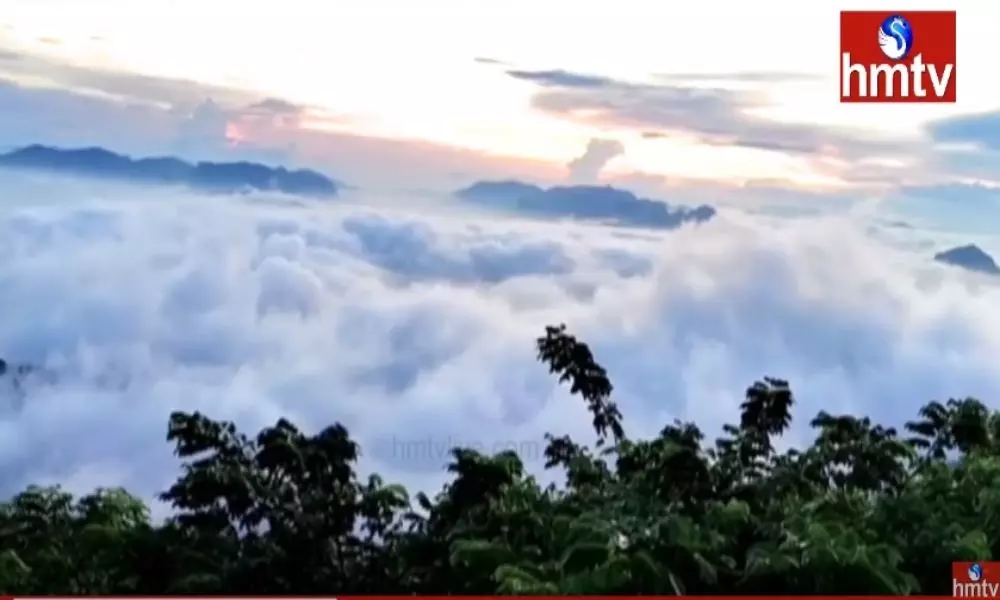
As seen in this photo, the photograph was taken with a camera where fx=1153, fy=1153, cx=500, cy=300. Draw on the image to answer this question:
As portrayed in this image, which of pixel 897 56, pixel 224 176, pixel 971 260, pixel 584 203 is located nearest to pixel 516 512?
pixel 584 203

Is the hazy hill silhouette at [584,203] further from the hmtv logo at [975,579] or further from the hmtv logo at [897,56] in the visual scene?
the hmtv logo at [975,579]

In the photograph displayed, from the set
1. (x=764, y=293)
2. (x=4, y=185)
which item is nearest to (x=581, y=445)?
(x=764, y=293)

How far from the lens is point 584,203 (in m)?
2.86

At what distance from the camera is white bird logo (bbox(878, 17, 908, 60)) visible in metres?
2.74

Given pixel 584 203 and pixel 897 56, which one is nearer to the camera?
pixel 897 56

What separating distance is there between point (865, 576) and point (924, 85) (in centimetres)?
119

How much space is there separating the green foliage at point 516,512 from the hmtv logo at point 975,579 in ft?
0.08

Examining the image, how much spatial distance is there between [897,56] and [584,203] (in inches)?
32.4

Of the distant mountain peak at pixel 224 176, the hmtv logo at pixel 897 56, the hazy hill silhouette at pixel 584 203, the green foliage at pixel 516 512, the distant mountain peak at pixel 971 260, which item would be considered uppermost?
the hmtv logo at pixel 897 56

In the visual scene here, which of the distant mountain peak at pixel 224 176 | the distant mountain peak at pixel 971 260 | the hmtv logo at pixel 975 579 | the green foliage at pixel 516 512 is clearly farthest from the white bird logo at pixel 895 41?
the distant mountain peak at pixel 224 176

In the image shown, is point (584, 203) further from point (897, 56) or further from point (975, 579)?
point (975, 579)

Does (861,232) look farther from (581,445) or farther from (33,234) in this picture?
(33,234)

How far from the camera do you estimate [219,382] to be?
280 cm

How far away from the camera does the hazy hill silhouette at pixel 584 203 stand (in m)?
2.84
